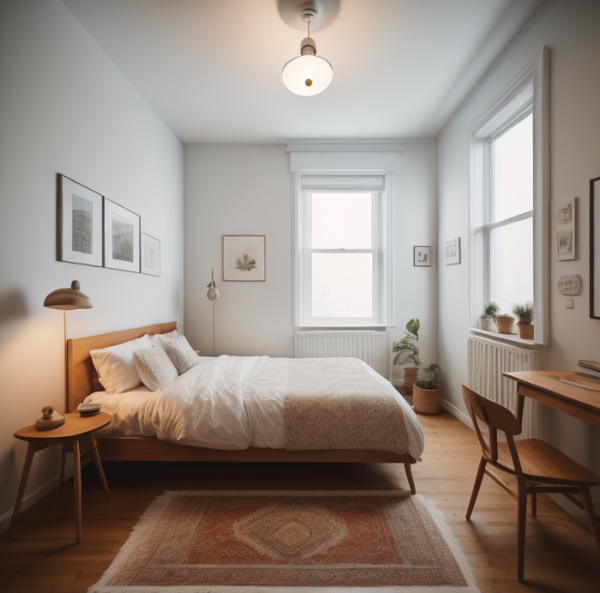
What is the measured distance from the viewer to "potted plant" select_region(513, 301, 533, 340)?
98.5 inches

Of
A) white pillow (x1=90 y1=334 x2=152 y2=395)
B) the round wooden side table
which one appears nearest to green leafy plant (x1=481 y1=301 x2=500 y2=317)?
white pillow (x1=90 y1=334 x2=152 y2=395)

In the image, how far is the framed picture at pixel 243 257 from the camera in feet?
14.2

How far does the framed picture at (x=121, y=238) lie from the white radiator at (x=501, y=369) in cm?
324

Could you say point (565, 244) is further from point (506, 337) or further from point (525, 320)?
point (506, 337)

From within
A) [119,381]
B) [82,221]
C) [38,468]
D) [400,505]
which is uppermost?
[82,221]

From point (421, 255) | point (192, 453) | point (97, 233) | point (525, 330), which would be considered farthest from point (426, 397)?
point (97, 233)

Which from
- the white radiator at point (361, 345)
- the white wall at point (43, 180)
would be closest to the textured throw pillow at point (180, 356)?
the white wall at point (43, 180)

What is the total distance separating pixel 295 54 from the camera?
2680 millimetres

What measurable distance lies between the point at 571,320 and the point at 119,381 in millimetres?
3013

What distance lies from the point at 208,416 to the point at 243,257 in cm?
254

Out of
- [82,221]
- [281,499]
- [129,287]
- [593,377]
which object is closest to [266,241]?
[129,287]

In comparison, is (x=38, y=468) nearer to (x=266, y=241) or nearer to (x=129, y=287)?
(x=129, y=287)

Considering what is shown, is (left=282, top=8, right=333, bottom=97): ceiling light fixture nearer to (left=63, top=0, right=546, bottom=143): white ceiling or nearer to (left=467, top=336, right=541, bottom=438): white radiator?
(left=63, top=0, right=546, bottom=143): white ceiling

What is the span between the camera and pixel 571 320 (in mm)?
2078
